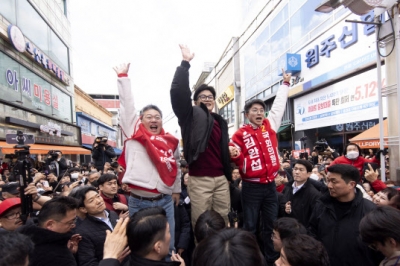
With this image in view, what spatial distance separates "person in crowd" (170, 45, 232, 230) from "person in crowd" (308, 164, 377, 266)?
0.92 m

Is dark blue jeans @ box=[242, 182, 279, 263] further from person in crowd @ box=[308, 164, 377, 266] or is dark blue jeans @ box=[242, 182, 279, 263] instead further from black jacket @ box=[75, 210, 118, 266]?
black jacket @ box=[75, 210, 118, 266]

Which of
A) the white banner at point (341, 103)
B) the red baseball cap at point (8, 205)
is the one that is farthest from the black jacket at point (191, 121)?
the white banner at point (341, 103)

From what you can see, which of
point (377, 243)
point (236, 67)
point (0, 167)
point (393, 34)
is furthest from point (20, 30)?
point (236, 67)

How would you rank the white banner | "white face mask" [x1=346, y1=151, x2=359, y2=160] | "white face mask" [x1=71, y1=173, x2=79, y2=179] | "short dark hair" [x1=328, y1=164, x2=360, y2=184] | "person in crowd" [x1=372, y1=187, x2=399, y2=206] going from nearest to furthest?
1. "short dark hair" [x1=328, y1=164, x2=360, y2=184]
2. "person in crowd" [x1=372, y1=187, x2=399, y2=206]
3. "white face mask" [x1=346, y1=151, x2=359, y2=160]
4. "white face mask" [x1=71, y1=173, x2=79, y2=179]
5. the white banner

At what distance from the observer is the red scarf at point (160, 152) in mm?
2545

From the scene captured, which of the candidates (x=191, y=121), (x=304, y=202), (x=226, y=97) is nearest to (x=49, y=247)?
(x=191, y=121)

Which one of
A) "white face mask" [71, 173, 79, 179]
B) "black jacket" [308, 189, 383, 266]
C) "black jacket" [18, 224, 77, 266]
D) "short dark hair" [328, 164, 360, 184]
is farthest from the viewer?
"white face mask" [71, 173, 79, 179]

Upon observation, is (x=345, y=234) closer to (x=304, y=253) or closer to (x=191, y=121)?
(x=304, y=253)

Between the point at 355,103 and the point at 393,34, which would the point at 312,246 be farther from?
the point at 355,103

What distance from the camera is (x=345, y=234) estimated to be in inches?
90.4

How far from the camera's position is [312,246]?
159 cm

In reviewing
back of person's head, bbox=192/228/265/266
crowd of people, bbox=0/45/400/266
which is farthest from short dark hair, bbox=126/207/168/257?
back of person's head, bbox=192/228/265/266

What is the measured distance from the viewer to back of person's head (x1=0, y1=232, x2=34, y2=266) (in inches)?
54.1

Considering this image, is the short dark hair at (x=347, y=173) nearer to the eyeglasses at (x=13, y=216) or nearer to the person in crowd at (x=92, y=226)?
the person in crowd at (x=92, y=226)
